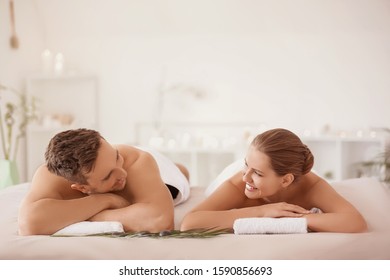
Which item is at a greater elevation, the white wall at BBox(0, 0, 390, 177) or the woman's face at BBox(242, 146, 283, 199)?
the white wall at BBox(0, 0, 390, 177)

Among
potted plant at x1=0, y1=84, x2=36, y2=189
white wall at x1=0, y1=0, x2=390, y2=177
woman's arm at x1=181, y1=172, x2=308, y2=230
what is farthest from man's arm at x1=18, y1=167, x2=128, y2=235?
white wall at x1=0, y1=0, x2=390, y2=177

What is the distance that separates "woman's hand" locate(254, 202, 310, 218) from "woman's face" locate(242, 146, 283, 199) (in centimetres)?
4

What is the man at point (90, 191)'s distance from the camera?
129 centimetres

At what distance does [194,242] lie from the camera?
1.22 metres

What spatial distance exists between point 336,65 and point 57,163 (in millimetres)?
1920

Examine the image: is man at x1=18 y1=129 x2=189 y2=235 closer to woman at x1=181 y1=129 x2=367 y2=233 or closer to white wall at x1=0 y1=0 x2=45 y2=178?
woman at x1=181 y1=129 x2=367 y2=233

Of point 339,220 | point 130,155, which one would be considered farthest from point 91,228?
point 339,220

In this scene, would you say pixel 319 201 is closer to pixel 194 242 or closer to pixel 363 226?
pixel 363 226

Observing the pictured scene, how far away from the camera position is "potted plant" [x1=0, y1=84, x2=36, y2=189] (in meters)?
2.59

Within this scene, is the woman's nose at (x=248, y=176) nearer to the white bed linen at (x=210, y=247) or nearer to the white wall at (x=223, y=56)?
the white bed linen at (x=210, y=247)

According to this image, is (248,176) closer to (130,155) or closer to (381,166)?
(130,155)

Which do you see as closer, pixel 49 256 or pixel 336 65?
pixel 49 256

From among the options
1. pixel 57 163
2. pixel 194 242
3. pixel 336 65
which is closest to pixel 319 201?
pixel 194 242

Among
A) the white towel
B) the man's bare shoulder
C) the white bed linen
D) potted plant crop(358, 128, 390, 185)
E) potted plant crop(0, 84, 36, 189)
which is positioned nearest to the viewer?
the white bed linen
